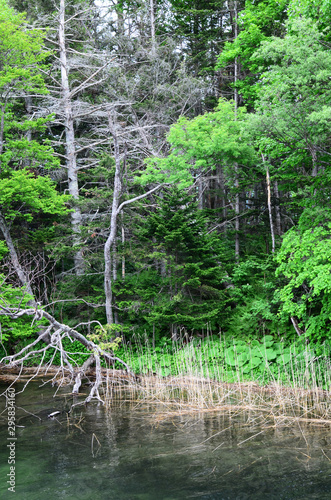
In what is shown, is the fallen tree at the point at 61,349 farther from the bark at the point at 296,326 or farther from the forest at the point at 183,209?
the bark at the point at 296,326

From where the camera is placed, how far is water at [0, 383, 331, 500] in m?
4.79

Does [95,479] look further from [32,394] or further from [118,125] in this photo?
[118,125]

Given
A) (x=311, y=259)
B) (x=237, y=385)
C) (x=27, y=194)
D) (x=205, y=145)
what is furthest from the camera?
(x=27, y=194)

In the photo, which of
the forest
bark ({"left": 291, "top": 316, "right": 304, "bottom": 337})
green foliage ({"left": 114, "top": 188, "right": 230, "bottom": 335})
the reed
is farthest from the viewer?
green foliage ({"left": 114, "top": 188, "right": 230, "bottom": 335})

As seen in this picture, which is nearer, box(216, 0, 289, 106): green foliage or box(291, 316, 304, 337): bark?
box(291, 316, 304, 337): bark

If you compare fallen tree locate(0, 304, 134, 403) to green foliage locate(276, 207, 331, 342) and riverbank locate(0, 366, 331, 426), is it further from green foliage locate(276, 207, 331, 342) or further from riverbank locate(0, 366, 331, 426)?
green foliage locate(276, 207, 331, 342)

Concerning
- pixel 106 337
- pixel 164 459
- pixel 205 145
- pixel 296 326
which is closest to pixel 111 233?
pixel 106 337

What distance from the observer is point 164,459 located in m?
5.64

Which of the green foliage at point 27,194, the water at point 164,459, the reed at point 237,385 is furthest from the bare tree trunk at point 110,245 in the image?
the water at point 164,459

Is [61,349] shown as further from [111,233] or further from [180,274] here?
[180,274]

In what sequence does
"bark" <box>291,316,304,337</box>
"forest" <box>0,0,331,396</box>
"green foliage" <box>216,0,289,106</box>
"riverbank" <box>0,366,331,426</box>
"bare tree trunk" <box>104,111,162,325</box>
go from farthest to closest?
"green foliage" <box>216,0,289,106</box> → "bare tree trunk" <box>104,111,162,325</box> → "bark" <box>291,316,304,337</box> → "forest" <box>0,0,331,396</box> → "riverbank" <box>0,366,331,426</box>

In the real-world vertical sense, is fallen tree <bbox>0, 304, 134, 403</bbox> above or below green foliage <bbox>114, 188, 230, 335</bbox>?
below

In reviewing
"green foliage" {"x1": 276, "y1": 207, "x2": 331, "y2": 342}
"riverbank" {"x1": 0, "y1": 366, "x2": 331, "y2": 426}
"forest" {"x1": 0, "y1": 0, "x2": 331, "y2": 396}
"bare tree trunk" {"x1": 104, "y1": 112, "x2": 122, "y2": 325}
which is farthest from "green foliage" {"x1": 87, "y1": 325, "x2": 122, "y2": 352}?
"green foliage" {"x1": 276, "y1": 207, "x2": 331, "y2": 342}

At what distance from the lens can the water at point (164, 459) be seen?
15.7 ft
